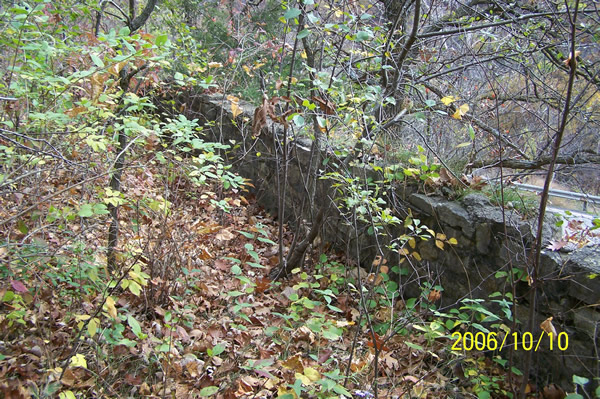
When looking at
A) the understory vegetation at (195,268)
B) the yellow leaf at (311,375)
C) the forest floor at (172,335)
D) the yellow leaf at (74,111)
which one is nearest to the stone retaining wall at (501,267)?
the understory vegetation at (195,268)

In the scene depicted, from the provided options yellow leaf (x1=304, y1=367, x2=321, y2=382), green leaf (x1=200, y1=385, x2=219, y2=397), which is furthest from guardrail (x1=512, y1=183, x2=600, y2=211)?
green leaf (x1=200, y1=385, x2=219, y2=397)

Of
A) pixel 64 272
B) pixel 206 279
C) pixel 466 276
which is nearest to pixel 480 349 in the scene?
pixel 466 276

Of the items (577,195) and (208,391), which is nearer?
(208,391)

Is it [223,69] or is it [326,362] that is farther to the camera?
[223,69]

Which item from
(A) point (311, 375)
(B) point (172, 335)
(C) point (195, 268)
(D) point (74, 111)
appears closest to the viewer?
(A) point (311, 375)

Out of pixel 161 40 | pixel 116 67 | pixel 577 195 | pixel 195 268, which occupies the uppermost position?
pixel 161 40

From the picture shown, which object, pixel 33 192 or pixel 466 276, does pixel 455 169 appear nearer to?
pixel 466 276

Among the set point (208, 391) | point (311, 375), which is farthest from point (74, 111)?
point (311, 375)

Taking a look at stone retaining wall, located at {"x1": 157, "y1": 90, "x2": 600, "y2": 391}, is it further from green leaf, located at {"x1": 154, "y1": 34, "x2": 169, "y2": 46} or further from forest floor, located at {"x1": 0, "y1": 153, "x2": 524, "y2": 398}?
green leaf, located at {"x1": 154, "y1": 34, "x2": 169, "y2": 46}

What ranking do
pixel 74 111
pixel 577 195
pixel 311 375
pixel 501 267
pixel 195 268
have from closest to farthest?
1. pixel 311 375
2. pixel 74 111
3. pixel 501 267
4. pixel 195 268
5. pixel 577 195

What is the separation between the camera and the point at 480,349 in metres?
2.88

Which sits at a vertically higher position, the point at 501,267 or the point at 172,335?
the point at 501,267

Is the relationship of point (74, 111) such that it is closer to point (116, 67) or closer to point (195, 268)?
point (116, 67)

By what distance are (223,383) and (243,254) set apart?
1.79 meters
